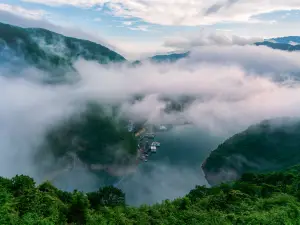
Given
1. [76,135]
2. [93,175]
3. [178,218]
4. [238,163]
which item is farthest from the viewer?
[76,135]

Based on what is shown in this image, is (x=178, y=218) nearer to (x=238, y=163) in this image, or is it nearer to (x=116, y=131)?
(x=238, y=163)

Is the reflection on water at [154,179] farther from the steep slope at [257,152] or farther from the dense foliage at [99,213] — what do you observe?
the dense foliage at [99,213]

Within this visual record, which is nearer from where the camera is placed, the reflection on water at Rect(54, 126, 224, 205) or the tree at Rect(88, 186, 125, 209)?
the tree at Rect(88, 186, 125, 209)

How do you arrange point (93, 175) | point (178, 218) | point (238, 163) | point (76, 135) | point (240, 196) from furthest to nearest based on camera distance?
point (76, 135)
point (93, 175)
point (238, 163)
point (240, 196)
point (178, 218)

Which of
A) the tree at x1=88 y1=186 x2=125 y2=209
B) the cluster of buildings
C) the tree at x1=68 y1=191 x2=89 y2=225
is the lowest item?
the cluster of buildings

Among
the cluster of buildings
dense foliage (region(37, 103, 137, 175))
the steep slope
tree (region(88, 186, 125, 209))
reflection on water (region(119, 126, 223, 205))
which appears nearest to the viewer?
tree (region(88, 186, 125, 209))

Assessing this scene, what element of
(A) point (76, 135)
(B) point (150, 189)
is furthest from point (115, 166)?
(A) point (76, 135)

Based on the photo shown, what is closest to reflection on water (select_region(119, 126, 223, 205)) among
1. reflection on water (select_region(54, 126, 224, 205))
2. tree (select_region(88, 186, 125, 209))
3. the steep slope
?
reflection on water (select_region(54, 126, 224, 205))

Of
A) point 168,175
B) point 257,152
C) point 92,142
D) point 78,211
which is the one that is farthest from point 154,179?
point 78,211

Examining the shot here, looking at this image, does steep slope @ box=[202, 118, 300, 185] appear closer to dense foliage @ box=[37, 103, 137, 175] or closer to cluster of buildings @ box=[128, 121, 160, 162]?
cluster of buildings @ box=[128, 121, 160, 162]
